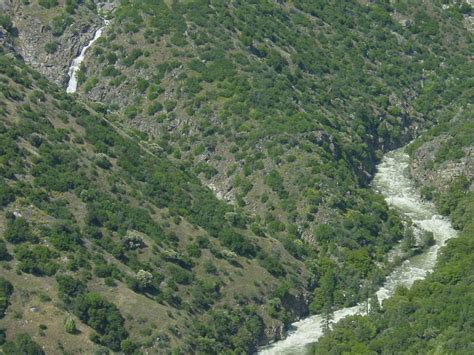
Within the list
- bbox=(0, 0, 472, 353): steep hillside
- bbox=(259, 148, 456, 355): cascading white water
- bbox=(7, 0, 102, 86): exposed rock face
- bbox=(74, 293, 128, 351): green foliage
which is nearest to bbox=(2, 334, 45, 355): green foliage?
bbox=(0, 0, 472, 353): steep hillside

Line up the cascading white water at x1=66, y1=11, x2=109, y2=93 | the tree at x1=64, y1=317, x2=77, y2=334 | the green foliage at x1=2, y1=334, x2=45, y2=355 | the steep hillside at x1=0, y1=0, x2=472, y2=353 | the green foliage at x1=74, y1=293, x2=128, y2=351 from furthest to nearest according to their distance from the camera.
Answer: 1. the cascading white water at x1=66, y1=11, x2=109, y2=93
2. the steep hillside at x1=0, y1=0, x2=472, y2=353
3. the green foliage at x1=74, y1=293, x2=128, y2=351
4. the tree at x1=64, y1=317, x2=77, y2=334
5. the green foliage at x1=2, y1=334, x2=45, y2=355

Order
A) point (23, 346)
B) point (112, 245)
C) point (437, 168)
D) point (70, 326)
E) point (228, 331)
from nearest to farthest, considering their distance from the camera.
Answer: point (23, 346), point (70, 326), point (228, 331), point (112, 245), point (437, 168)

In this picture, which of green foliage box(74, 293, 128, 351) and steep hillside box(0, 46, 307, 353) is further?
steep hillside box(0, 46, 307, 353)

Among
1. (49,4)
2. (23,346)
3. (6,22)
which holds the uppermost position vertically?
(49,4)

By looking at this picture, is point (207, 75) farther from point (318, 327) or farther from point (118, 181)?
point (318, 327)

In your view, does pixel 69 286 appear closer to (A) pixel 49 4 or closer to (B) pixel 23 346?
(B) pixel 23 346

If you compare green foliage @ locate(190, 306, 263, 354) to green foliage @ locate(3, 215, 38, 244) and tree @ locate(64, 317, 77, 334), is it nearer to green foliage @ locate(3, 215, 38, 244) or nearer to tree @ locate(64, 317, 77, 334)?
tree @ locate(64, 317, 77, 334)

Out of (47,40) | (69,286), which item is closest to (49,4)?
(47,40)
